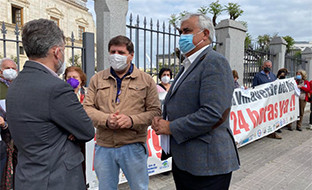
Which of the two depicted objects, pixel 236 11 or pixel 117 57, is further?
pixel 236 11

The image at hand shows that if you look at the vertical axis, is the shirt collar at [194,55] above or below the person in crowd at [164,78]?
above

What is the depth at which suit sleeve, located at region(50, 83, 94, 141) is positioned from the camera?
Answer: 1.34 m

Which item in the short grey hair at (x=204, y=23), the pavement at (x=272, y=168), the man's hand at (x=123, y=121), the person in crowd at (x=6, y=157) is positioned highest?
the short grey hair at (x=204, y=23)

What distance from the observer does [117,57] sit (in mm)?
2240

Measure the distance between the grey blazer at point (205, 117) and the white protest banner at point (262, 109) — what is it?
10.5ft

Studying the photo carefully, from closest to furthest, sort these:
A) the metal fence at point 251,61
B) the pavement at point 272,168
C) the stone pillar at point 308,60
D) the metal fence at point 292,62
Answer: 1. the pavement at point 272,168
2. the metal fence at point 251,61
3. the metal fence at point 292,62
4. the stone pillar at point 308,60

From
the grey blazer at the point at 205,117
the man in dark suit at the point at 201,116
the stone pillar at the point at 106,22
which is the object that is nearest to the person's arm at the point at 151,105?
the man in dark suit at the point at 201,116

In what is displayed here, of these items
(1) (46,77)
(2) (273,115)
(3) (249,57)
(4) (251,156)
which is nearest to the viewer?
(1) (46,77)

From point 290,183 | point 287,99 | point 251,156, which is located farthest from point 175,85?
point 287,99

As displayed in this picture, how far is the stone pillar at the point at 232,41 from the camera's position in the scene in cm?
625

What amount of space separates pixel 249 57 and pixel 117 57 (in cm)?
608

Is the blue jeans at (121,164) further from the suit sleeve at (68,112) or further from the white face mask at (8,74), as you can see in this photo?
the white face mask at (8,74)

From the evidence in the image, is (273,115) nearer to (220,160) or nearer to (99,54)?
(99,54)

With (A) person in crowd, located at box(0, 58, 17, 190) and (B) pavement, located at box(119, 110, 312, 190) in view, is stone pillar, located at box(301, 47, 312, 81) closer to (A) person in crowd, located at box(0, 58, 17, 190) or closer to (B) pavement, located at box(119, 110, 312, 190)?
(B) pavement, located at box(119, 110, 312, 190)
